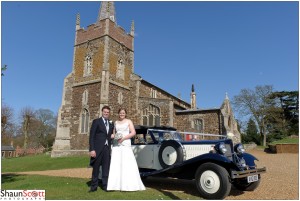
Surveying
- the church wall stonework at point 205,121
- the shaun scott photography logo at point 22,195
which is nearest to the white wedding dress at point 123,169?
the shaun scott photography logo at point 22,195

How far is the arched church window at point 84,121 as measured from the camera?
2431cm

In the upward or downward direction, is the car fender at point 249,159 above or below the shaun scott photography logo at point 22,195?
above

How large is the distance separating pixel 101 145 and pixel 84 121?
1912 cm

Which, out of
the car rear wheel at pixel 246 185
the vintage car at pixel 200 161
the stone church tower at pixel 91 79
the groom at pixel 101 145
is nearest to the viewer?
the vintage car at pixel 200 161

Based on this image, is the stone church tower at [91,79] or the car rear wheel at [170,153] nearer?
the car rear wheel at [170,153]

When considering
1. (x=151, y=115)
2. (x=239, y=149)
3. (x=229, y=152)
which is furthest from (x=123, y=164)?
(x=151, y=115)

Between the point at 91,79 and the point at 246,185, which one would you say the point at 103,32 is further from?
the point at 246,185

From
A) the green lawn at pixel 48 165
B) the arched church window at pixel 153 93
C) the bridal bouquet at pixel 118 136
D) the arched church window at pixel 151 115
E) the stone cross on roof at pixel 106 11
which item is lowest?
the green lawn at pixel 48 165

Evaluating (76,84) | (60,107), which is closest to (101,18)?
(76,84)

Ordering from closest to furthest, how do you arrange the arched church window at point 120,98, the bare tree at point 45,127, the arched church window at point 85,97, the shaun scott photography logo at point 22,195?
1. the shaun scott photography logo at point 22,195
2. the arched church window at point 85,97
3. the arched church window at point 120,98
4. the bare tree at point 45,127

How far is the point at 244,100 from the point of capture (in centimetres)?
4281

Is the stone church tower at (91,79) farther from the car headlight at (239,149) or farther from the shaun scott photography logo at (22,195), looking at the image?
the shaun scott photography logo at (22,195)

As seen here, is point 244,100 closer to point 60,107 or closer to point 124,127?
point 60,107

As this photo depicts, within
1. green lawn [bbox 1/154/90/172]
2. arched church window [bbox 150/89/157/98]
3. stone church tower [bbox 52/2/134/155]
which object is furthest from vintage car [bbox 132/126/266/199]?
arched church window [bbox 150/89/157/98]
